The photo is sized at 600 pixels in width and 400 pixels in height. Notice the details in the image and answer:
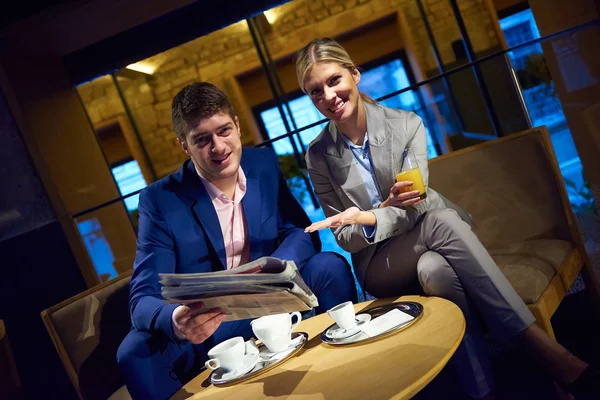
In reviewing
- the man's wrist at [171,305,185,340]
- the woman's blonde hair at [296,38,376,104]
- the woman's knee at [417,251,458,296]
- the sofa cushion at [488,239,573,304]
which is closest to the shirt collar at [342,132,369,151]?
the woman's blonde hair at [296,38,376,104]

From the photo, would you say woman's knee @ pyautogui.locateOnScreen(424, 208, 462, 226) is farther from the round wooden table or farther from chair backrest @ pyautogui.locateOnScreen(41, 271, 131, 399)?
chair backrest @ pyautogui.locateOnScreen(41, 271, 131, 399)

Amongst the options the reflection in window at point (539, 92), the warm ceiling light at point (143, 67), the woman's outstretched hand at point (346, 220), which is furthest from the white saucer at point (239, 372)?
the warm ceiling light at point (143, 67)

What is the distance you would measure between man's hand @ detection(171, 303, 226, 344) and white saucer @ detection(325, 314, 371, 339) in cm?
30

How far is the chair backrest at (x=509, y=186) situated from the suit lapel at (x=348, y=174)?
Answer: 0.43 metres

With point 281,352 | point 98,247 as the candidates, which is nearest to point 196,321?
point 281,352

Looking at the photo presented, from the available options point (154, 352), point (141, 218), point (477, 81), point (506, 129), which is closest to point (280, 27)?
point (477, 81)

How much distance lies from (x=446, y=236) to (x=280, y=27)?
189 centimetres

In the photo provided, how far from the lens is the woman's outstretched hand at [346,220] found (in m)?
1.63

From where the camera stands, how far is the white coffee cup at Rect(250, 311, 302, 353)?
1.39 m

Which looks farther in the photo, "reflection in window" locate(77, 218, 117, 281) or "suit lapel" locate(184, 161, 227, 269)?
"reflection in window" locate(77, 218, 117, 281)

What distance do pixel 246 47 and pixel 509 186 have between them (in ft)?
5.85

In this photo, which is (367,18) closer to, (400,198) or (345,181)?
(345,181)

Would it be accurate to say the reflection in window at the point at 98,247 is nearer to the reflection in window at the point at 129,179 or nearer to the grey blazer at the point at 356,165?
the reflection in window at the point at 129,179

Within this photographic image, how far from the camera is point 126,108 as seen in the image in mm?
3598
